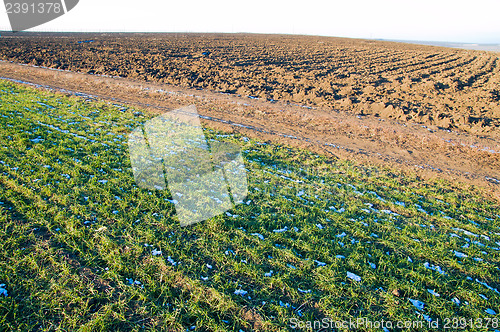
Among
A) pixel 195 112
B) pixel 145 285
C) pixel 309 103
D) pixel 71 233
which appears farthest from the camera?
pixel 309 103

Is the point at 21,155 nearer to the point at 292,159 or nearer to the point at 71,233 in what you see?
the point at 71,233

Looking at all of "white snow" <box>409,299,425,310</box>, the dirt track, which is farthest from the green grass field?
the dirt track

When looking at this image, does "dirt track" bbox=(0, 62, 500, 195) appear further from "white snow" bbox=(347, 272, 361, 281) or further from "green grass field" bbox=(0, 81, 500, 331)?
"white snow" bbox=(347, 272, 361, 281)

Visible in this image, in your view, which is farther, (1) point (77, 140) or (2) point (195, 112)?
(2) point (195, 112)

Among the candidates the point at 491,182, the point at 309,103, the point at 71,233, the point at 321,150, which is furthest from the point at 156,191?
the point at 309,103

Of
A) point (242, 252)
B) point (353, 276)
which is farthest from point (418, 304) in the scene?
point (242, 252)

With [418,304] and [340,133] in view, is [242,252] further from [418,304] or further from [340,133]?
[340,133]
